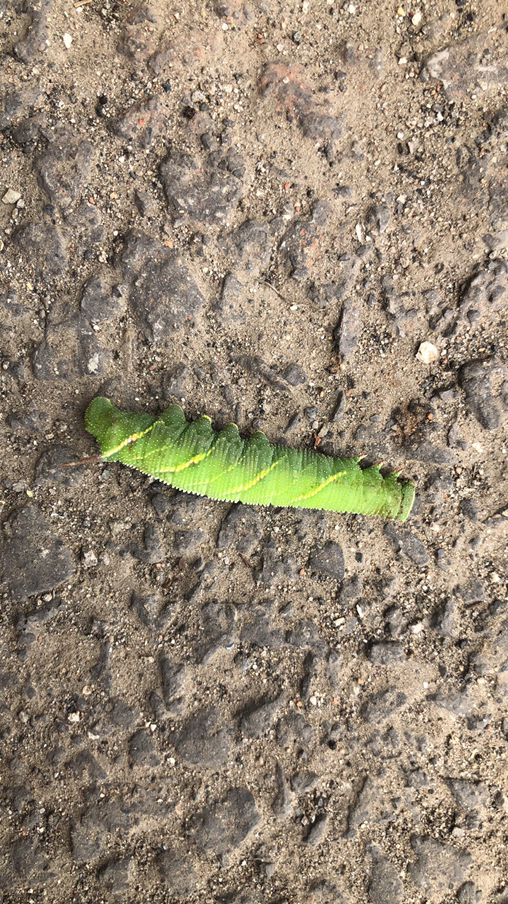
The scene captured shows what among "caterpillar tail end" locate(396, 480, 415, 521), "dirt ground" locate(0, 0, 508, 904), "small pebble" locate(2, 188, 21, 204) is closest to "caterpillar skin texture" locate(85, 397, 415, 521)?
"caterpillar tail end" locate(396, 480, 415, 521)

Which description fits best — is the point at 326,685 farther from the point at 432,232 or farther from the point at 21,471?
the point at 432,232

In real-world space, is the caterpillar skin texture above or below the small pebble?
below

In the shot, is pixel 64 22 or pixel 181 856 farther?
pixel 181 856

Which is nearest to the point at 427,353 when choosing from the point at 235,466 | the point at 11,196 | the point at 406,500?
the point at 406,500

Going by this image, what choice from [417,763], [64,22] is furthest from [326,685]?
[64,22]

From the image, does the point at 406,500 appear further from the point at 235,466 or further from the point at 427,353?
the point at 235,466

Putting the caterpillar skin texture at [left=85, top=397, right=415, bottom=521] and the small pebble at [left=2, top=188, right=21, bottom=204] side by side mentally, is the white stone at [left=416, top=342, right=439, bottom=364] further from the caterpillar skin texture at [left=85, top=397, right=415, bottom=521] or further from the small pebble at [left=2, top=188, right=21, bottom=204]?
the small pebble at [left=2, top=188, right=21, bottom=204]
